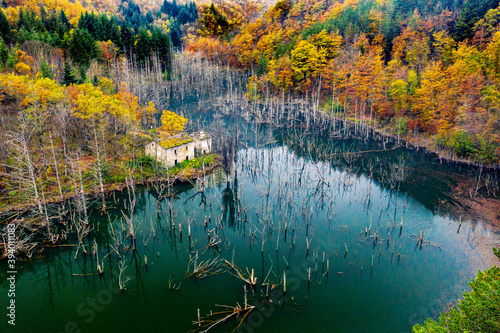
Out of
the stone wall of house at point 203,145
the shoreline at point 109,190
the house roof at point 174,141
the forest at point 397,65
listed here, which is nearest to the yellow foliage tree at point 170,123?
the house roof at point 174,141

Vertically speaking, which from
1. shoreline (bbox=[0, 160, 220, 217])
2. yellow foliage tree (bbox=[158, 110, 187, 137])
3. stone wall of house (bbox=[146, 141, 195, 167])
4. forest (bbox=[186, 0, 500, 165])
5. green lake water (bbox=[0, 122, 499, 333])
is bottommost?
green lake water (bbox=[0, 122, 499, 333])

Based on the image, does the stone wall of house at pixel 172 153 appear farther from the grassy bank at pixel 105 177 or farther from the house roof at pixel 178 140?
the grassy bank at pixel 105 177

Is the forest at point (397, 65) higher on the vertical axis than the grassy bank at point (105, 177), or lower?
higher

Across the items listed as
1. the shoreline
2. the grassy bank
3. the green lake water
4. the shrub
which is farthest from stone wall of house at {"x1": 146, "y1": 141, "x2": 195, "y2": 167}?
the shrub

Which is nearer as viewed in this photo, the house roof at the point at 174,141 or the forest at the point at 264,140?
the forest at the point at 264,140

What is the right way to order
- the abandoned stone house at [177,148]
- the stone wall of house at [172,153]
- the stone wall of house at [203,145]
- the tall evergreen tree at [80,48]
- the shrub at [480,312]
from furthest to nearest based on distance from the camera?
the tall evergreen tree at [80,48], the stone wall of house at [203,145], the stone wall of house at [172,153], the abandoned stone house at [177,148], the shrub at [480,312]

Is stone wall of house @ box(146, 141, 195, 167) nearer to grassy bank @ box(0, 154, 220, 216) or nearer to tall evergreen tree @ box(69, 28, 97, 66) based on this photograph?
grassy bank @ box(0, 154, 220, 216)

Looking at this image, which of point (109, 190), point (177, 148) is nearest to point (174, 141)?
point (177, 148)
